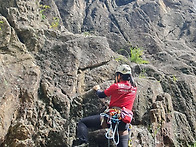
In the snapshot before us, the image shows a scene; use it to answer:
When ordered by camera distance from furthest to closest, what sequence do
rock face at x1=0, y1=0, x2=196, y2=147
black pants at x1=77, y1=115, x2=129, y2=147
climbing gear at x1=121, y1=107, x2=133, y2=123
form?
rock face at x1=0, y1=0, x2=196, y2=147 → black pants at x1=77, y1=115, x2=129, y2=147 → climbing gear at x1=121, y1=107, x2=133, y2=123

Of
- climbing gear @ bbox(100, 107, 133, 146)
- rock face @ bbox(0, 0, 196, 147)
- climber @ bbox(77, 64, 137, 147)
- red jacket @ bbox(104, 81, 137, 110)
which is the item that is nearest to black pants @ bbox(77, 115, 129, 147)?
climber @ bbox(77, 64, 137, 147)

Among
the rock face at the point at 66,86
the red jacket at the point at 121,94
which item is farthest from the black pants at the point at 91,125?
the rock face at the point at 66,86

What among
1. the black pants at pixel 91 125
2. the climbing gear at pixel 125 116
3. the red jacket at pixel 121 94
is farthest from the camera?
the red jacket at pixel 121 94

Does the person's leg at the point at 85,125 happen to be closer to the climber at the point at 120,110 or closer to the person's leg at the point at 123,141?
the climber at the point at 120,110

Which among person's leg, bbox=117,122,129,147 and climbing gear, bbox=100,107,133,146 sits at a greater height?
climbing gear, bbox=100,107,133,146

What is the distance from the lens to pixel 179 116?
886cm

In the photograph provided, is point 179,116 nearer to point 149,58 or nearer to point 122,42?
point 149,58

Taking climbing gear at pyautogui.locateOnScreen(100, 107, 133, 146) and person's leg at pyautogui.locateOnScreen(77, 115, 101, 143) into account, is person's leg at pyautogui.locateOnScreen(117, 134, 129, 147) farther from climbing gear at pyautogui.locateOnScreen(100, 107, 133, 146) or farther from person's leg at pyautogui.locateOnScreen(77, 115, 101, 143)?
person's leg at pyautogui.locateOnScreen(77, 115, 101, 143)

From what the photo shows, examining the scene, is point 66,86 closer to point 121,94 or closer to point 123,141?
point 121,94

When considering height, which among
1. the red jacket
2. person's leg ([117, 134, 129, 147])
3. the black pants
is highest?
the red jacket

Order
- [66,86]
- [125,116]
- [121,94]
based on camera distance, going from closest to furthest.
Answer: [125,116], [121,94], [66,86]

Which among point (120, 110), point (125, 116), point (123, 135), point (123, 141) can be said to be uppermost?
point (120, 110)

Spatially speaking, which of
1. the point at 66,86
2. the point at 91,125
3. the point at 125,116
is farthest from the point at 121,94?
the point at 66,86

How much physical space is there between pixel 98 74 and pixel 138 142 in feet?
11.4
